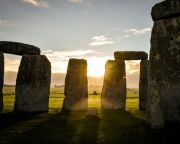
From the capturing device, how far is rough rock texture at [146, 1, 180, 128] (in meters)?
10.8

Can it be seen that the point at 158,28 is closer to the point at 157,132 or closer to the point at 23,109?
the point at 157,132

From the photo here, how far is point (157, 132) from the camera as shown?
977 cm

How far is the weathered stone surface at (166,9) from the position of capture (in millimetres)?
10477

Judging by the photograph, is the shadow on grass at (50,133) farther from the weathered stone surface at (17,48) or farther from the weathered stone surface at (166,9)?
the weathered stone surface at (17,48)

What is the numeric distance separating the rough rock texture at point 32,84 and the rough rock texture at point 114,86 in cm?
403

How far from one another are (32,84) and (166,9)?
9.42 meters

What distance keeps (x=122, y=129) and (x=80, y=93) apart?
828cm

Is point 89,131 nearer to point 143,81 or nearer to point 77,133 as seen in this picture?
point 77,133

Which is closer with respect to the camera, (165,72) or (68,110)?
(165,72)

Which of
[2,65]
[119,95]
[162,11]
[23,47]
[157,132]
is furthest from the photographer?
[119,95]

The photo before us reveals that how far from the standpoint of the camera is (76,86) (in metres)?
19.2

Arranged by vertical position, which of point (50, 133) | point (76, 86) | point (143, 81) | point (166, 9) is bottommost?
point (50, 133)

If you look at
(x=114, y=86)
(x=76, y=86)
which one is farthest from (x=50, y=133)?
(x=114, y=86)

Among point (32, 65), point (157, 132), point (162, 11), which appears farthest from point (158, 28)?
point (32, 65)
